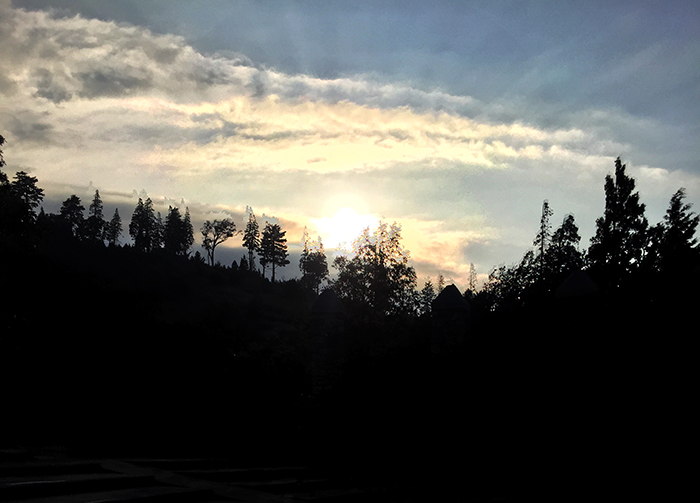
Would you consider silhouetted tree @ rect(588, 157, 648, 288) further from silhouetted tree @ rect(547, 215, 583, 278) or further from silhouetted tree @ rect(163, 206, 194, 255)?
silhouetted tree @ rect(163, 206, 194, 255)

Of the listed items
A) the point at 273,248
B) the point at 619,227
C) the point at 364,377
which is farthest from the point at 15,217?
the point at 273,248

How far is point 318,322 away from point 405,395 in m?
5.06

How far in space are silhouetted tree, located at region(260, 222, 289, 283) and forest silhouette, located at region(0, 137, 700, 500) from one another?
6754 cm

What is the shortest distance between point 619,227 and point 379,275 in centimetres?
1840

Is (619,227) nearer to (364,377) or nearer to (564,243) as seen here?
(564,243)

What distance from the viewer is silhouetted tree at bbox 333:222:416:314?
4500 cm

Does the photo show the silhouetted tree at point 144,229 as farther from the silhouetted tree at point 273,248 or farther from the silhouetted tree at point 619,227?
the silhouetted tree at point 619,227

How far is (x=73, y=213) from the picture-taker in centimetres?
9812

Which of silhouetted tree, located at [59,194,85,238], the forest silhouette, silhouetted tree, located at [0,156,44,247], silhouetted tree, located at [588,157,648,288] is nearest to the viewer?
the forest silhouette

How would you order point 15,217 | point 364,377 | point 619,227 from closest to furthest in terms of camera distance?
1. point 364,377
2. point 15,217
3. point 619,227

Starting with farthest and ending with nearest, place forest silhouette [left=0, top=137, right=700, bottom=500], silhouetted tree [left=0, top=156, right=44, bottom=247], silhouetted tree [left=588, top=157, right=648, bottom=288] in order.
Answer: silhouetted tree [left=588, top=157, right=648, bottom=288] → silhouetted tree [left=0, top=156, right=44, bottom=247] → forest silhouette [left=0, top=137, right=700, bottom=500]

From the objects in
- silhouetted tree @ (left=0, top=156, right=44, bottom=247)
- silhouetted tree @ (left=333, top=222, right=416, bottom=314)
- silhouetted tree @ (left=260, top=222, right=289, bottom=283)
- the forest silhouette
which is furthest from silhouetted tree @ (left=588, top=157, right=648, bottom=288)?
silhouetted tree @ (left=260, top=222, right=289, bottom=283)

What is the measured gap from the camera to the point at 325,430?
1263cm

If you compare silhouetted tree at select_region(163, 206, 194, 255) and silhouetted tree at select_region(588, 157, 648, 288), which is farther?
silhouetted tree at select_region(163, 206, 194, 255)
